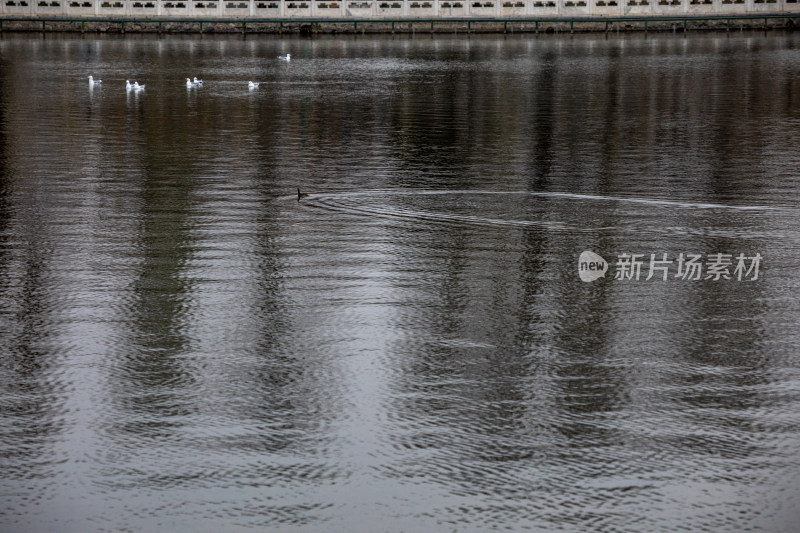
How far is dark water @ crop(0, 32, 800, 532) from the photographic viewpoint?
8.38 meters

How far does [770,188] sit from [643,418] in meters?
10.8

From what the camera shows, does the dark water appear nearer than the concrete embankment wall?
Yes

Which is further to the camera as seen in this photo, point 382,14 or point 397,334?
point 382,14

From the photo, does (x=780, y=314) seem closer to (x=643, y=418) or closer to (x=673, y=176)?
(x=643, y=418)

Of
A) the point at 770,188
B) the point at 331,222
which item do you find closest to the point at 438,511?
the point at 331,222

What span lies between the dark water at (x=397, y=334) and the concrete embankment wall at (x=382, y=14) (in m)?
52.5

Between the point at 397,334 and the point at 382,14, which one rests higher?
the point at 382,14

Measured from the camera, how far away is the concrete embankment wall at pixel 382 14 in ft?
256

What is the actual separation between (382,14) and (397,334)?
69.5 metres

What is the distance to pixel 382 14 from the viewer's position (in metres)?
79.4

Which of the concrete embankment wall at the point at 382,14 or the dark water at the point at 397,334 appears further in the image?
the concrete embankment wall at the point at 382,14

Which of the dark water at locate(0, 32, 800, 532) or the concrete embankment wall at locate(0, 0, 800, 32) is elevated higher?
the concrete embankment wall at locate(0, 0, 800, 32)

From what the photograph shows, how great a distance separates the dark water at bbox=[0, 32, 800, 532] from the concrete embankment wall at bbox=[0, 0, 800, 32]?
5247 centimetres

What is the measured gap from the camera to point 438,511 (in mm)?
8070
